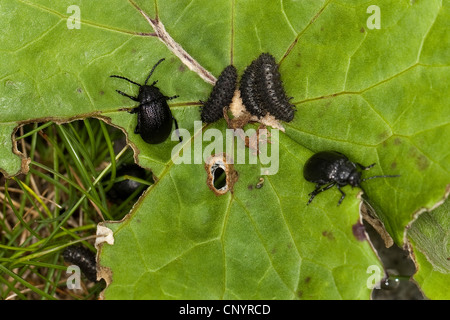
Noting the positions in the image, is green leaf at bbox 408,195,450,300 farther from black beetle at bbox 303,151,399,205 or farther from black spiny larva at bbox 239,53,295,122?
black spiny larva at bbox 239,53,295,122

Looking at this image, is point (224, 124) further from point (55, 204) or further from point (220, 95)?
point (55, 204)

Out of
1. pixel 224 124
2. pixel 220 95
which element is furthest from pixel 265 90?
pixel 224 124

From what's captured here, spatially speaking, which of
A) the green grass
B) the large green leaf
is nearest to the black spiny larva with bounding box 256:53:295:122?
the large green leaf

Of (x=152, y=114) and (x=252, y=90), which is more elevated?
(x=252, y=90)

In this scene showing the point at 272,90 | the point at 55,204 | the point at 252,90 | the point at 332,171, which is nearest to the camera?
the point at 332,171

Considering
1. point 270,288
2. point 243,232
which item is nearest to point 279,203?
point 243,232

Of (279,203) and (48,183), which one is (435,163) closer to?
(279,203)

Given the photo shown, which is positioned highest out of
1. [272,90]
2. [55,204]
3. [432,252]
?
[272,90]
